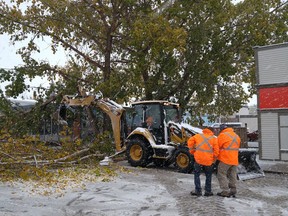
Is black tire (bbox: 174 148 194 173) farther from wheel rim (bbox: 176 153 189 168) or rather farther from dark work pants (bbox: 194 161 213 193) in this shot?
dark work pants (bbox: 194 161 213 193)

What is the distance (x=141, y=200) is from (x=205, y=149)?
169 cm

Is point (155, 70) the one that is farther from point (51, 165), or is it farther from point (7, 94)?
point (51, 165)

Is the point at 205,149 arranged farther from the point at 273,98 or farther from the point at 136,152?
the point at 273,98

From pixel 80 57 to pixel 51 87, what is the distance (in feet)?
7.95

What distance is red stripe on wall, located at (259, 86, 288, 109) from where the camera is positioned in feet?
43.3


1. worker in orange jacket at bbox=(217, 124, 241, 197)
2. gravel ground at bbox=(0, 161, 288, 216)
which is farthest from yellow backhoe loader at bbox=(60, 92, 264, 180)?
worker in orange jacket at bbox=(217, 124, 241, 197)

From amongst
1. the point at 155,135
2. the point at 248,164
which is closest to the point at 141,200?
the point at 248,164

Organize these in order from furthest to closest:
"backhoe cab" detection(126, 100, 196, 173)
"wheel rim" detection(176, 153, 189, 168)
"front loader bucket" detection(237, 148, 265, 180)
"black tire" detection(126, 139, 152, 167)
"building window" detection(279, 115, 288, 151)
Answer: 1. "building window" detection(279, 115, 288, 151)
2. "black tire" detection(126, 139, 152, 167)
3. "backhoe cab" detection(126, 100, 196, 173)
4. "wheel rim" detection(176, 153, 189, 168)
5. "front loader bucket" detection(237, 148, 265, 180)

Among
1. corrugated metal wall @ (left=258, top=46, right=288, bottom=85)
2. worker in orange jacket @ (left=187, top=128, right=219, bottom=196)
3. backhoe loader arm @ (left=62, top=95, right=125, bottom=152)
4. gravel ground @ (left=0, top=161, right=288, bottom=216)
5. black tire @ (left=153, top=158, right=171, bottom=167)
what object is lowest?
gravel ground @ (left=0, top=161, right=288, bottom=216)

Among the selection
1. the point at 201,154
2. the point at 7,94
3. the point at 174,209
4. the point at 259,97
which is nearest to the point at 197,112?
the point at 259,97

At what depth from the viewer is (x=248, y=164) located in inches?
444

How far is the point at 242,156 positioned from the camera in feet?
36.6

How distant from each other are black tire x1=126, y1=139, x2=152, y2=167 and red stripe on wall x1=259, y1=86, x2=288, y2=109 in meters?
4.38

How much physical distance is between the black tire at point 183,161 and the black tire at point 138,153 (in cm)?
116
